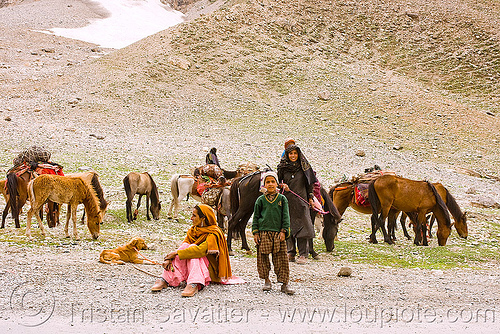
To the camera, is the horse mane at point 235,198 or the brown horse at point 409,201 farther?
the brown horse at point 409,201

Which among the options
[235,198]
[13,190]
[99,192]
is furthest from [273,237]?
[13,190]

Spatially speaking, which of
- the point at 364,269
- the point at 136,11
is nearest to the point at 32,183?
the point at 364,269

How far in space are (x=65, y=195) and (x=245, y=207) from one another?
3.59 meters

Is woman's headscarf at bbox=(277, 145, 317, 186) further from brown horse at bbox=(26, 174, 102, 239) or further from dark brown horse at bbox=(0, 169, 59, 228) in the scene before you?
dark brown horse at bbox=(0, 169, 59, 228)

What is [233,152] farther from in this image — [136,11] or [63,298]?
[136,11]

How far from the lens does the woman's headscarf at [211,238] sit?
19.2 ft

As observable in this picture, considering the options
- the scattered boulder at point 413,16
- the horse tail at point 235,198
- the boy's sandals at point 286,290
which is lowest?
Answer: the boy's sandals at point 286,290

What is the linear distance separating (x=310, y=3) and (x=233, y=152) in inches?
1107

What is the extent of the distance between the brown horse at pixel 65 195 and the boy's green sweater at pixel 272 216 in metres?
4.40

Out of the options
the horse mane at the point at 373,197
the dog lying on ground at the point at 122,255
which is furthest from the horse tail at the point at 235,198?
the horse mane at the point at 373,197

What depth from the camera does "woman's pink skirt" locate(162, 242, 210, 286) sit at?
571 cm

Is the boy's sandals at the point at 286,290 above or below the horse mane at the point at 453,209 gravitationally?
below

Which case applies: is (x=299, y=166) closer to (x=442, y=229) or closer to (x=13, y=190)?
(x=442, y=229)

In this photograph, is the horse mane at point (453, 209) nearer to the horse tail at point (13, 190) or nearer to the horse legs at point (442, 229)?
the horse legs at point (442, 229)
